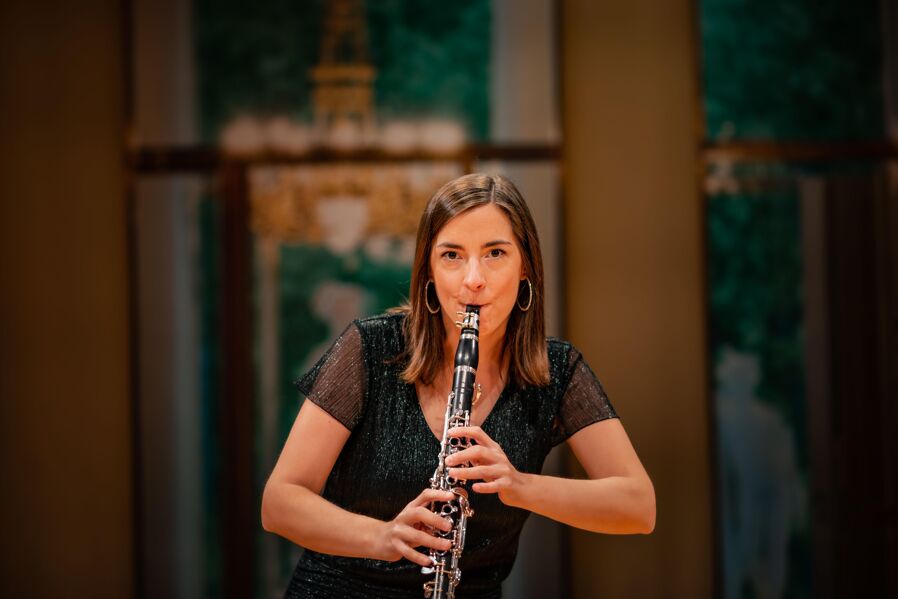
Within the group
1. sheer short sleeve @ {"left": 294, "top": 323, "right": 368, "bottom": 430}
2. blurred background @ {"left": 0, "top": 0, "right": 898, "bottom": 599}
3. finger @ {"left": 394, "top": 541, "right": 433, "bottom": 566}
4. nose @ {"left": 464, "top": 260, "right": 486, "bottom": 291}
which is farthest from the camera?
blurred background @ {"left": 0, "top": 0, "right": 898, "bottom": 599}

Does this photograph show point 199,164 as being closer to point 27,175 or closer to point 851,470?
point 27,175

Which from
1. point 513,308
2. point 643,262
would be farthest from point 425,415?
point 643,262

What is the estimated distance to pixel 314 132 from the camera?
13.2ft

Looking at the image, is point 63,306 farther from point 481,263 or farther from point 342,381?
point 481,263

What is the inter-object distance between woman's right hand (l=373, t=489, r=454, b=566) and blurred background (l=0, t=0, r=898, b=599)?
94.7 inches

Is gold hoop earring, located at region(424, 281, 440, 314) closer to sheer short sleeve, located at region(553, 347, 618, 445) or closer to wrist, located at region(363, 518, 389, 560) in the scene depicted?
sheer short sleeve, located at region(553, 347, 618, 445)

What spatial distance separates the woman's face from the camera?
1749 mm

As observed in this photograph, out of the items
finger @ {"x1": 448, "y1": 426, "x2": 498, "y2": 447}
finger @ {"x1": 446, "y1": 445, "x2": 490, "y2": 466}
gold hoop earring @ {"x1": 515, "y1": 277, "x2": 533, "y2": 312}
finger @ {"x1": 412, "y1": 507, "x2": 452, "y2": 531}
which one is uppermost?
gold hoop earring @ {"x1": 515, "y1": 277, "x2": 533, "y2": 312}

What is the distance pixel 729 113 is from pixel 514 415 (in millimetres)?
2634

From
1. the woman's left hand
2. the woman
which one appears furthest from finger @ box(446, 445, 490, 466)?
the woman

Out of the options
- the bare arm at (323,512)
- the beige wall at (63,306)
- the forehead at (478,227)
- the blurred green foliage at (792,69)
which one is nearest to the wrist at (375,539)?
the bare arm at (323,512)

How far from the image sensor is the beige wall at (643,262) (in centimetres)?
400

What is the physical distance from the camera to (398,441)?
6.07 ft

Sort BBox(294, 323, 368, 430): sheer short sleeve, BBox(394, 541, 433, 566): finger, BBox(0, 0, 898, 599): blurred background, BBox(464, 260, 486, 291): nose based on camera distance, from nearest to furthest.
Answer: BBox(394, 541, 433, 566): finger
BBox(464, 260, 486, 291): nose
BBox(294, 323, 368, 430): sheer short sleeve
BBox(0, 0, 898, 599): blurred background
